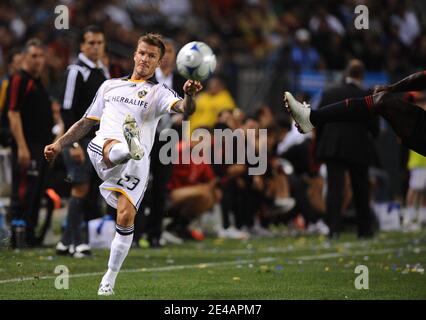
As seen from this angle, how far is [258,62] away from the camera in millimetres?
22578

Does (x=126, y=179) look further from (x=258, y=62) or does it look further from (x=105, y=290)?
(x=258, y=62)

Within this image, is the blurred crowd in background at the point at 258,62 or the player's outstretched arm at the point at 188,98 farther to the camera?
the blurred crowd in background at the point at 258,62

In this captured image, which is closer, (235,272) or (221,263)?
(235,272)

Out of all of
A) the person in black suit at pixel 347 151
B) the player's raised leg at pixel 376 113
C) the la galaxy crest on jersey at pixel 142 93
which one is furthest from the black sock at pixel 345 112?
the person in black suit at pixel 347 151

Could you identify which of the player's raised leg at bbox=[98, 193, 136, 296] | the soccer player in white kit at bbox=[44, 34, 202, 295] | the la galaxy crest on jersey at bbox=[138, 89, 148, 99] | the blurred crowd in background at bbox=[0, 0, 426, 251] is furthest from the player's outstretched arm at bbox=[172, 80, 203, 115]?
the blurred crowd in background at bbox=[0, 0, 426, 251]

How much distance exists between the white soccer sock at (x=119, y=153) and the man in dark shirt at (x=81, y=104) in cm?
322

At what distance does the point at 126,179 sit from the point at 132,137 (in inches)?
21.7

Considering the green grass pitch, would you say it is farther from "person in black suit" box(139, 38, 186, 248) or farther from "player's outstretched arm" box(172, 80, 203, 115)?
"player's outstretched arm" box(172, 80, 203, 115)

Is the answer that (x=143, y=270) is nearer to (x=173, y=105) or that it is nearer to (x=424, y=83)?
(x=173, y=105)

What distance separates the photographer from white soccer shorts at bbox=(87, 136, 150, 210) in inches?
355

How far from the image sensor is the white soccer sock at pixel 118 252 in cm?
881

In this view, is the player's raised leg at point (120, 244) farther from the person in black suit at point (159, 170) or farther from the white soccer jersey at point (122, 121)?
the person in black suit at point (159, 170)

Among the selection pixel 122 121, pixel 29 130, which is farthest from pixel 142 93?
pixel 29 130

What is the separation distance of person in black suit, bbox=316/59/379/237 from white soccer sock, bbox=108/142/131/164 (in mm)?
6308
